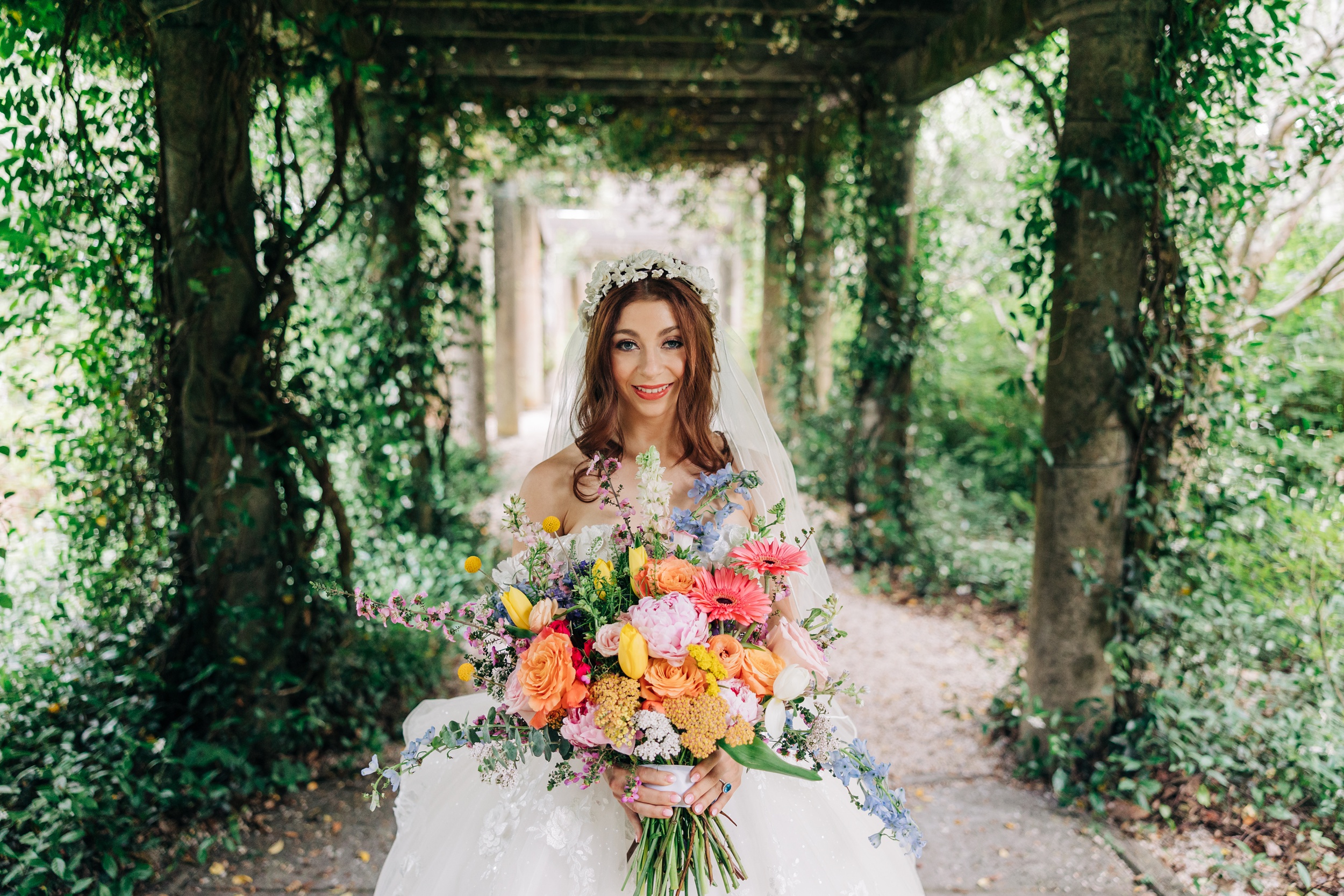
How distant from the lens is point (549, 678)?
1.49m

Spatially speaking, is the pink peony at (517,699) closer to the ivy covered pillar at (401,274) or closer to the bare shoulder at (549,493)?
the bare shoulder at (549,493)

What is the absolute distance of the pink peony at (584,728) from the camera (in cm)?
154

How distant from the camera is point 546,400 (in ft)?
63.3

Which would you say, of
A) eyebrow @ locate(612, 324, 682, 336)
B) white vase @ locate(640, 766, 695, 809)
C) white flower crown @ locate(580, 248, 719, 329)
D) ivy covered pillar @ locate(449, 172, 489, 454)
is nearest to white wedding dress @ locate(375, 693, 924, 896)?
white vase @ locate(640, 766, 695, 809)

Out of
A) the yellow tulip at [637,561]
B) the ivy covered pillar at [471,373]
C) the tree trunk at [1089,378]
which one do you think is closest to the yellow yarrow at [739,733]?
the yellow tulip at [637,561]

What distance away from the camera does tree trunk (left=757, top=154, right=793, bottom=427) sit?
761cm

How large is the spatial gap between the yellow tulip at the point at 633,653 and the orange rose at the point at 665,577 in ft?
0.37

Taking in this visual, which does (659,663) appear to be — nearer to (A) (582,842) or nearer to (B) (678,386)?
(A) (582,842)

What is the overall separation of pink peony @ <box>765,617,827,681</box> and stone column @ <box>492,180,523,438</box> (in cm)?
1036

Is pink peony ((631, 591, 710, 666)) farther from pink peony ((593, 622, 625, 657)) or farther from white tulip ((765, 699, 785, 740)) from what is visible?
white tulip ((765, 699, 785, 740))

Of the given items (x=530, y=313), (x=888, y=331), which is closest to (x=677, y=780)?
(x=888, y=331)

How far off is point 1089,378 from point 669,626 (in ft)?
7.99

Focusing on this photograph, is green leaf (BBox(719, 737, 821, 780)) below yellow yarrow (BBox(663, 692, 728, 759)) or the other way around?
below

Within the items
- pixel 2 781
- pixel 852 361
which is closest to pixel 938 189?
pixel 852 361
